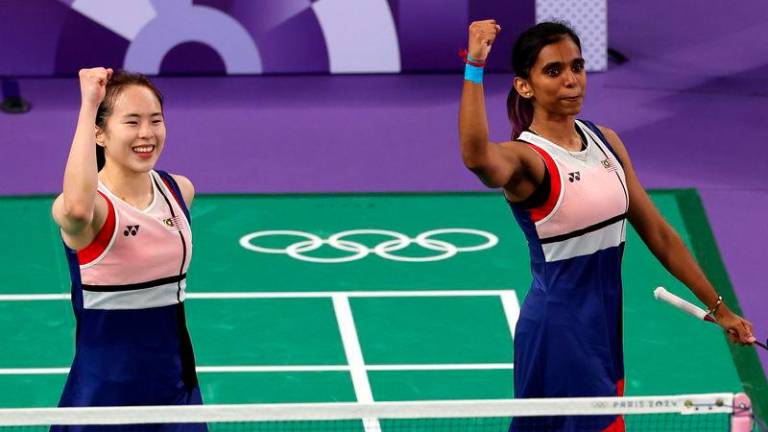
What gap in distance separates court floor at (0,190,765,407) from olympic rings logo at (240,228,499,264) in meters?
0.02

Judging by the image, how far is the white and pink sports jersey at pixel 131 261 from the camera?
5.98 metres

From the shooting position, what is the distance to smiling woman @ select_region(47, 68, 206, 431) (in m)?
5.99

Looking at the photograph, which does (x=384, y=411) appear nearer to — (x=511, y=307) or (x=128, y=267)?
(x=128, y=267)

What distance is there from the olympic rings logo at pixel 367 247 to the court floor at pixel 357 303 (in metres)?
0.02

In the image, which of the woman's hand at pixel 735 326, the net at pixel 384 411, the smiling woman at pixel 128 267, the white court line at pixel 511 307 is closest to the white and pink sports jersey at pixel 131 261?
the smiling woman at pixel 128 267

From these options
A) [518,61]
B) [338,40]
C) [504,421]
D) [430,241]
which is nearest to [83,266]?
[518,61]

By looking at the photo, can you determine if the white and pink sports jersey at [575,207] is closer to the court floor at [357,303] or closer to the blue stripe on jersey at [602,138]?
the blue stripe on jersey at [602,138]

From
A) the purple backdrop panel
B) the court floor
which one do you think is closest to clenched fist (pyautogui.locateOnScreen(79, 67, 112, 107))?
the court floor

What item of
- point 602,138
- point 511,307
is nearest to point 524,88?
point 602,138

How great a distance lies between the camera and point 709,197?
12.4 metres

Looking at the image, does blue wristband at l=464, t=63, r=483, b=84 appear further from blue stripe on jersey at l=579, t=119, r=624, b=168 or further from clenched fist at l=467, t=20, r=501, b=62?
blue stripe on jersey at l=579, t=119, r=624, b=168

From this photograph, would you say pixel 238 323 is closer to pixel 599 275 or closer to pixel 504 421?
pixel 504 421

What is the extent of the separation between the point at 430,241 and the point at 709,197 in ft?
7.84

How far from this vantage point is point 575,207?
21.0 ft
